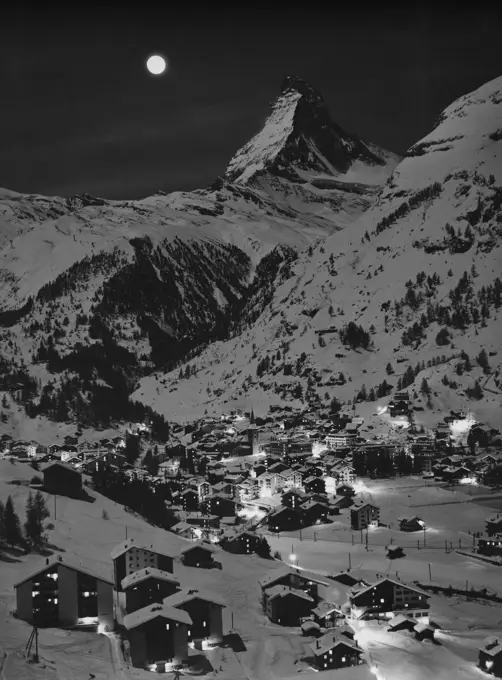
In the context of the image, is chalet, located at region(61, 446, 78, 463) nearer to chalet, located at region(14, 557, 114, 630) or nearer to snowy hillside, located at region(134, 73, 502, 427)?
snowy hillside, located at region(134, 73, 502, 427)

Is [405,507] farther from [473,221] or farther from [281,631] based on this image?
[473,221]

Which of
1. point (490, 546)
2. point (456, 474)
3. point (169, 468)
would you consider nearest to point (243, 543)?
point (490, 546)

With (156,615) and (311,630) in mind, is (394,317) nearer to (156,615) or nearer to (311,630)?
(311,630)

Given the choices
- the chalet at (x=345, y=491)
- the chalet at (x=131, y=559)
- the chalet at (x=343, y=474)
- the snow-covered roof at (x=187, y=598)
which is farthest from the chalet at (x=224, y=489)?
→ the snow-covered roof at (x=187, y=598)

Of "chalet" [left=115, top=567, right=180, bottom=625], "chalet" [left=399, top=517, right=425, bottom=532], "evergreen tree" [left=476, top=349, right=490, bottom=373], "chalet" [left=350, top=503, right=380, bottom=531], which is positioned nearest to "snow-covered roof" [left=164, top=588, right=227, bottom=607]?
"chalet" [left=115, top=567, right=180, bottom=625]

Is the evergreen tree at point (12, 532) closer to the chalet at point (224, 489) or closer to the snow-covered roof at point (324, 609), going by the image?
the snow-covered roof at point (324, 609)
